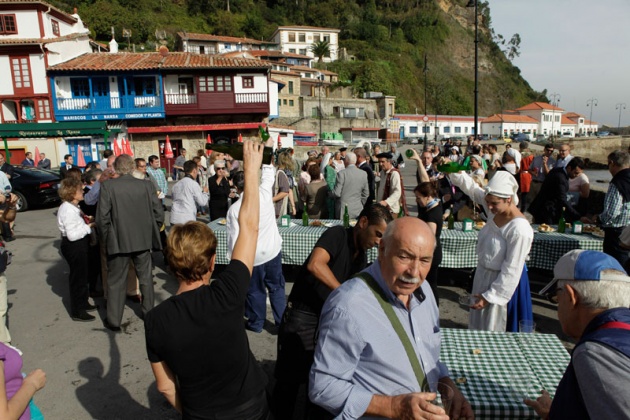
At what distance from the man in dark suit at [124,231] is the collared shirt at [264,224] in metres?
1.08

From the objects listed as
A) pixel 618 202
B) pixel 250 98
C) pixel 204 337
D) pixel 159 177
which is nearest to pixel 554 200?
pixel 618 202

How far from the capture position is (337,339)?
169cm

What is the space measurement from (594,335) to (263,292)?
366 centimetres

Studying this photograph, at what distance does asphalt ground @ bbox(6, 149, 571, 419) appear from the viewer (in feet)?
11.7

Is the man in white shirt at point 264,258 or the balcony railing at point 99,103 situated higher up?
the balcony railing at point 99,103

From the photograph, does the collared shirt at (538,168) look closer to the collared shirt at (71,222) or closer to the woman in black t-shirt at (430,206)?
the woman in black t-shirt at (430,206)

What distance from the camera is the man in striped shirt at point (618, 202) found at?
481cm

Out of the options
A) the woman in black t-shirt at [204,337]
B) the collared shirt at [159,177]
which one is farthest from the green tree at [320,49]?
the woman in black t-shirt at [204,337]

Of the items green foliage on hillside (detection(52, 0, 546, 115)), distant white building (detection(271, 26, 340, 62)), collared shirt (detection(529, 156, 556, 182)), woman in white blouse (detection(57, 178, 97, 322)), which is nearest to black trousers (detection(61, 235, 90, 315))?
woman in white blouse (detection(57, 178, 97, 322))

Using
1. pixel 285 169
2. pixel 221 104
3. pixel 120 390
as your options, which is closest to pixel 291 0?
pixel 221 104

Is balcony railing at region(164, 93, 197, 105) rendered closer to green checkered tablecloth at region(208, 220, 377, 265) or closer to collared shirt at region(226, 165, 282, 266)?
green checkered tablecloth at region(208, 220, 377, 265)

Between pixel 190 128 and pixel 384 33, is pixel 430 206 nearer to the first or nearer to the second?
pixel 190 128

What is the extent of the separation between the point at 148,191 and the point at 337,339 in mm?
3760

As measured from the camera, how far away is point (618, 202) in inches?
190
